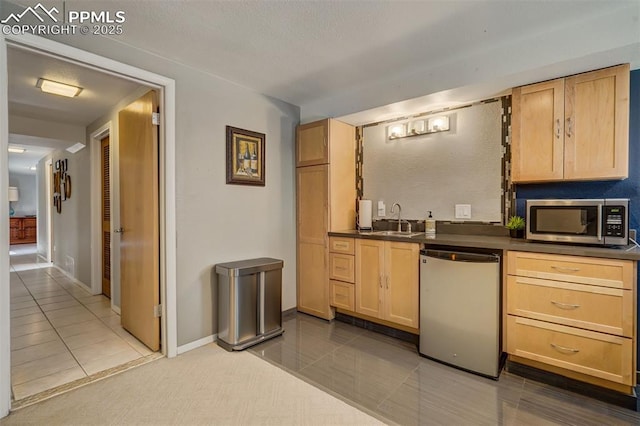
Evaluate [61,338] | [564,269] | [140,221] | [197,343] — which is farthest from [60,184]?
[564,269]

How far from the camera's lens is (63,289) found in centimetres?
447

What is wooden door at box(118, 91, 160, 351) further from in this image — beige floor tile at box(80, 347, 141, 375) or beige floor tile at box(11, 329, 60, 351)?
beige floor tile at box(11, 329, 60, 351)

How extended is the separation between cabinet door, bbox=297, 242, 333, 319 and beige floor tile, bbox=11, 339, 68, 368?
2.22 meters

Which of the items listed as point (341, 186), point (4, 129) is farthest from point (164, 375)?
point (341, 186)

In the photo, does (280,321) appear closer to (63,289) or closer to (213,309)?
(213,309)

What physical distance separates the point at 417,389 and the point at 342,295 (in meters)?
1.24

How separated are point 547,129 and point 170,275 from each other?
3.15 m

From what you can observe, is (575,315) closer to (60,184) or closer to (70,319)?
(70,319)

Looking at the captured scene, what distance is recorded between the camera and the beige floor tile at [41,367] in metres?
2.15

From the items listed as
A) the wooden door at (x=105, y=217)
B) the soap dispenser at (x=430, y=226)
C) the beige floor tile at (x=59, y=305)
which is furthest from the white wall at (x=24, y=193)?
the soap dispenser at (x=430, y=226)

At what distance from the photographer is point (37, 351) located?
8.38 feet

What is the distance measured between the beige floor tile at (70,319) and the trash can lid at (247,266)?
1832 mm

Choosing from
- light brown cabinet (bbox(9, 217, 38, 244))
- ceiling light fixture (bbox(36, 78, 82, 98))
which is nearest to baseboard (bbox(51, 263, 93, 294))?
ceiling light fixture (bbox(36, 78, 82, 98))

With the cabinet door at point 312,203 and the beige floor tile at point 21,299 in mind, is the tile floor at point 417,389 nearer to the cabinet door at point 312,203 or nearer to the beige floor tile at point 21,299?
the cabinet door at point 312,203
